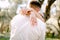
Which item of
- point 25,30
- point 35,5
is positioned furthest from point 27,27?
point 35,5

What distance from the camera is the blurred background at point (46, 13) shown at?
5.91 feet

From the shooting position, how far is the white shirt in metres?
1.62

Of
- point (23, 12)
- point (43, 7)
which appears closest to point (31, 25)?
point (23, 12)

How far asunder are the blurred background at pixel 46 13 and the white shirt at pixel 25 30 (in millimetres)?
180

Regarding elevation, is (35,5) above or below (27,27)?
above

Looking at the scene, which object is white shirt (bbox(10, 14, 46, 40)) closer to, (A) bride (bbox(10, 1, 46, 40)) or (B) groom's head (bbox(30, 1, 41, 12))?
(A) bride (bbox(10, 1, 46, 40))

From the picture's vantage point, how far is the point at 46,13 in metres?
1.82

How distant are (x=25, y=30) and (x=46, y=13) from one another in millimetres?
331

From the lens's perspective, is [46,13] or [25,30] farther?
[46,13]

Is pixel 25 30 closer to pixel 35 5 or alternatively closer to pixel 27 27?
pixel 27 27

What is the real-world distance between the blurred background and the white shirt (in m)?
0.18

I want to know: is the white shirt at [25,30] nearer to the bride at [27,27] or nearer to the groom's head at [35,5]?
the bride at [27,27]

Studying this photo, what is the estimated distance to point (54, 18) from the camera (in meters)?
1.82

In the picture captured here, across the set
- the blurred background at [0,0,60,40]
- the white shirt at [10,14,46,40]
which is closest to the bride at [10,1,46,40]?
the white shirt at [10,14,46,40]
